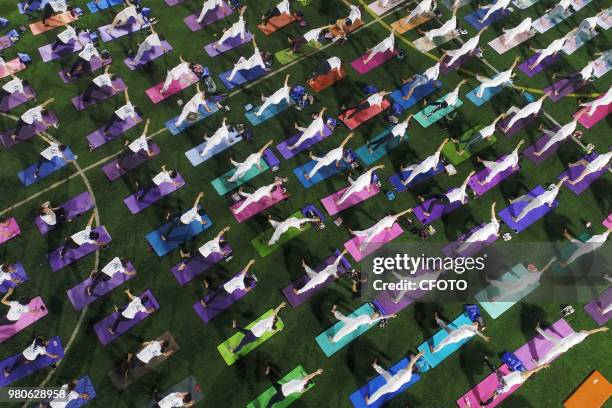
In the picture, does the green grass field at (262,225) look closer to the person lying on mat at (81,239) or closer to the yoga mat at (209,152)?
the yoga mat at (209,152)

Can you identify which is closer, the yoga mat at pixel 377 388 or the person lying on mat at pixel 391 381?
the person lying on mat at pixel 391 381

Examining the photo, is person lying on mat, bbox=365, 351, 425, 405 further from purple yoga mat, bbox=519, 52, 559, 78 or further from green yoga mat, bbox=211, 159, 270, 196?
purple yoga mat, bbox=519, 52, 559, 78

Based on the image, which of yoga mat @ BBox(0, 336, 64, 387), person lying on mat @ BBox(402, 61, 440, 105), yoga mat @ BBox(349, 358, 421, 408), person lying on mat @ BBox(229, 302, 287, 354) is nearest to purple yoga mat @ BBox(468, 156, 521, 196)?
person lying on mat @ BBox(402, 61, 440, 105)

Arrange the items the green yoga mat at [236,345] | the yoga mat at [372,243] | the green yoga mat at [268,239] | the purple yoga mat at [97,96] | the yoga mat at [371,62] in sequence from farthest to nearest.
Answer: the yoga mat at [371,62]
the purple yoga mat at [97,96]
the yoga mat at [372,243]
the green yoga mat at [268,239]
the green yoga mat at [236,345]

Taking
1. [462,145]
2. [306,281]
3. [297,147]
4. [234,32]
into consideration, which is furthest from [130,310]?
[462,145]

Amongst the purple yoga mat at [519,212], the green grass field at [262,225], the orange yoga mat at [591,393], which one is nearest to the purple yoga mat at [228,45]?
the green grass field at [262,225]

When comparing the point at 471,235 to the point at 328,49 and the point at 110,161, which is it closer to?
the point at 328,49
